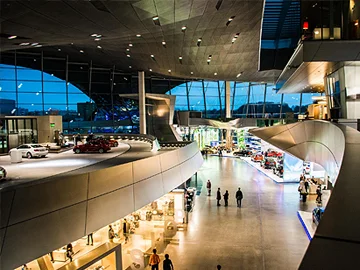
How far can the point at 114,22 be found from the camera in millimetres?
14797

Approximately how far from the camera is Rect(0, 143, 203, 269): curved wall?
623 cm

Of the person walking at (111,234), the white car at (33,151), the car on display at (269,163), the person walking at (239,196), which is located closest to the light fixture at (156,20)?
the white car at (33,151)

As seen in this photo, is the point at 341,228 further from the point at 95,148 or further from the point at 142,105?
the point at 142,105

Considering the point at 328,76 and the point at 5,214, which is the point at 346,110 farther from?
the point at 5,214

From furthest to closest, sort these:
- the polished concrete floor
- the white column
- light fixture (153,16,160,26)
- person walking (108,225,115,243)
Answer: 1. the white column
2. light fixture (153,16,160,26)
3. the polished concrete floor
4. person walking (108,225,115,243)

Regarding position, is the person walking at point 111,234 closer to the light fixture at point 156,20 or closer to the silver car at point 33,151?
A: the silver car at point 33,151

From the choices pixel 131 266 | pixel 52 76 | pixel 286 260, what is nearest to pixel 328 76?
pixel 286 260

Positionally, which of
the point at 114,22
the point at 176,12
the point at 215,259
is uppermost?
the point at 176,12

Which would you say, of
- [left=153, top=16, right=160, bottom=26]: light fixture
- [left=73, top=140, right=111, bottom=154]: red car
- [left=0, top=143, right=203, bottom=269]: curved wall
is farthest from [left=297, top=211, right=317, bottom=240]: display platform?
[left=153, top=16, right=160, bottom=26]: light fixture

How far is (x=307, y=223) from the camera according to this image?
17.3 meters

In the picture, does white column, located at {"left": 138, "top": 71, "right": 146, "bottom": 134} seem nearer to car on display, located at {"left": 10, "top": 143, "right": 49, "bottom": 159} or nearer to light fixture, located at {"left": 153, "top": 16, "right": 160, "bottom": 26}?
car on display, located at {"left": 10, "top": 143, "right": 49, "bottom": 159}

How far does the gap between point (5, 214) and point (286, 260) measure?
440 inches

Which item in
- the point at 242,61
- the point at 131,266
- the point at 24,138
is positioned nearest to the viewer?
the point at 131,266

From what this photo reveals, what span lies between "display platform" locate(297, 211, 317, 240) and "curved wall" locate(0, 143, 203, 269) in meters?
9.16
